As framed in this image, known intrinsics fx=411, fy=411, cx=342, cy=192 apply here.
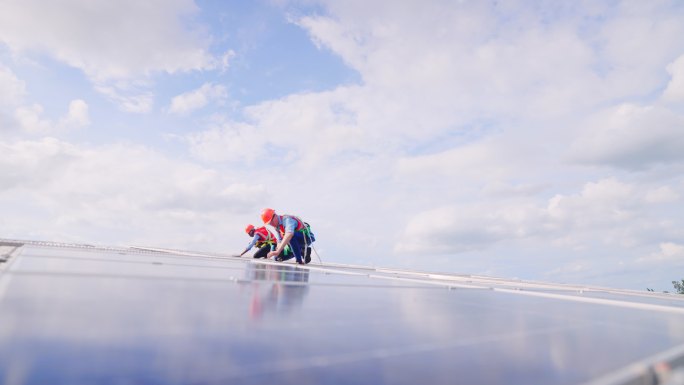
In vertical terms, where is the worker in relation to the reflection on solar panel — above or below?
above

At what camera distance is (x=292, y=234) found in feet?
33.2

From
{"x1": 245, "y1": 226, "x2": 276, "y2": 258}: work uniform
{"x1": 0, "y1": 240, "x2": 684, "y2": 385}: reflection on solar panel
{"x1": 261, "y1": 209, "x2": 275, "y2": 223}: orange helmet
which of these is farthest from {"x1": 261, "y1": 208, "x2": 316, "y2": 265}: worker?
{"x1": 0, "y1": 240, "x2": 684, "y2": 385}: reflection on solar panel

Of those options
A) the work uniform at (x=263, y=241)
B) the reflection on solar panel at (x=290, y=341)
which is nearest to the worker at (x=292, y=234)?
the work uniform at (x=263, y=241)

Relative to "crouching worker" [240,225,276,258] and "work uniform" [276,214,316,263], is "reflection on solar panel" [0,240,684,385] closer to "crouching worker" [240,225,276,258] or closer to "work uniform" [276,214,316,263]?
"work uniform" [276,214,316,263]

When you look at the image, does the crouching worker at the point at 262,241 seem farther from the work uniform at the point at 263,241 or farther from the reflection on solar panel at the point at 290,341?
the reflection on solar panel at the point at 290,341

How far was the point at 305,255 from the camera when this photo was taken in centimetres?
1147

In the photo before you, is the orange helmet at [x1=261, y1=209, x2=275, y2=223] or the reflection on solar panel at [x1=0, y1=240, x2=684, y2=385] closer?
the reflection on solar panel at [x1=0, y1=240, x2=684, y2=385]

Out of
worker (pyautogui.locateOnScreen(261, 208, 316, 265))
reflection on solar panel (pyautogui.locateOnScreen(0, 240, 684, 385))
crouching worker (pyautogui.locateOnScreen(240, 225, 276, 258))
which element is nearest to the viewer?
reflection on solar panel (pyautogui.locateOnScreen(0, 240, 684, 385))

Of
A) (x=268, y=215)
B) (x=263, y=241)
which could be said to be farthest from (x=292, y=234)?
(x=263, y=241)

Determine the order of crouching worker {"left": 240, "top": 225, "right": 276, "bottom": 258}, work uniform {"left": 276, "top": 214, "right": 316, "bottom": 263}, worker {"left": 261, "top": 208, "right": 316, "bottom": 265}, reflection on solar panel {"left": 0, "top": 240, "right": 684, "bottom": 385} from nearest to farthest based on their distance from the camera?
reflection on solar panel {"left": 0, "top": 240, "right": 684, "bottom": 385} → worker {"left": 261, "top": 208, "right": 316, "bottom": 265} → work uniform {"left": 276, "top": 214, "right": 316, "bottom": 263} → crouching worker {"left": 240, "top": 225, "right": 276, "bottom": 258}

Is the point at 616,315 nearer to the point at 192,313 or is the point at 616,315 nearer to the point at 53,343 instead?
the point at 192,313

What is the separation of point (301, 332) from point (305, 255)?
9458 mm

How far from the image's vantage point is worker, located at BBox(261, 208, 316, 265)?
397 inches

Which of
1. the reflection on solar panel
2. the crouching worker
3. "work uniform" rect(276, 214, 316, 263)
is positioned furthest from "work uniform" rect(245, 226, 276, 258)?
the reflection on solar panel
